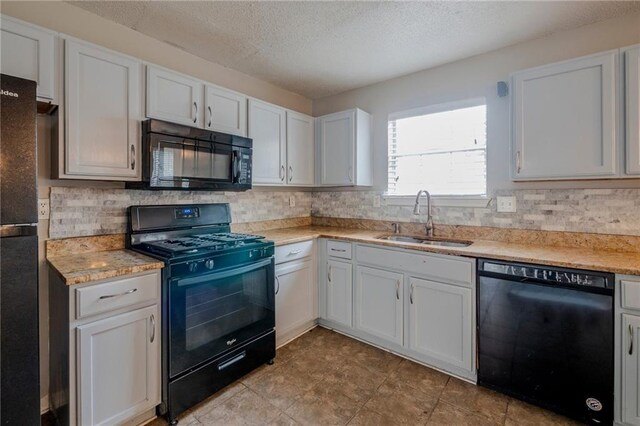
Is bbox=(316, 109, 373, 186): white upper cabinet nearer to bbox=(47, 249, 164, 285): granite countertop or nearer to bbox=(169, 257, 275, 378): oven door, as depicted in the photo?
bbox=(169, 257, 275, 378): oven door

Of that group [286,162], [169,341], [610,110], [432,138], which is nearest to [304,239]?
[286,162]

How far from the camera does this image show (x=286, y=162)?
9.67ft

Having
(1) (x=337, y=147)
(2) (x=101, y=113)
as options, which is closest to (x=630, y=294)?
(1) (x=337, y=147)

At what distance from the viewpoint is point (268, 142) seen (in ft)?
9.07

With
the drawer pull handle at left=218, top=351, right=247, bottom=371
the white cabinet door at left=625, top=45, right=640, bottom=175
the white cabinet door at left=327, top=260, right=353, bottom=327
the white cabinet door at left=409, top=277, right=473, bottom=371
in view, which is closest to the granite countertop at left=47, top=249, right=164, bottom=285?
the drawer pull handle at left=218, top=351, right=247, bottom=371

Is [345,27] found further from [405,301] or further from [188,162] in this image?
[405,301]

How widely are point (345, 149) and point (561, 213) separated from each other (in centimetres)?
181

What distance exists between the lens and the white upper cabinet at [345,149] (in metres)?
2.96

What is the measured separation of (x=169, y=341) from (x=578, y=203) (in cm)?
279

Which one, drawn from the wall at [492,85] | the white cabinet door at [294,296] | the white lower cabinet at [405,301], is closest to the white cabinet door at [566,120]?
the wall at [492,85]

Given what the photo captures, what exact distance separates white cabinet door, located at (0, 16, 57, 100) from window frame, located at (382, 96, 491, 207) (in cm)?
256

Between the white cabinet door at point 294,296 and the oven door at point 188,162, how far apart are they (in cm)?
88

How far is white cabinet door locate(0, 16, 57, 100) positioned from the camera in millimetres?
1455

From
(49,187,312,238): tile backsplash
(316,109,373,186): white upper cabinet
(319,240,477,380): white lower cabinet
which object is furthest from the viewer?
(316,109,373,186): white upper cabinet
